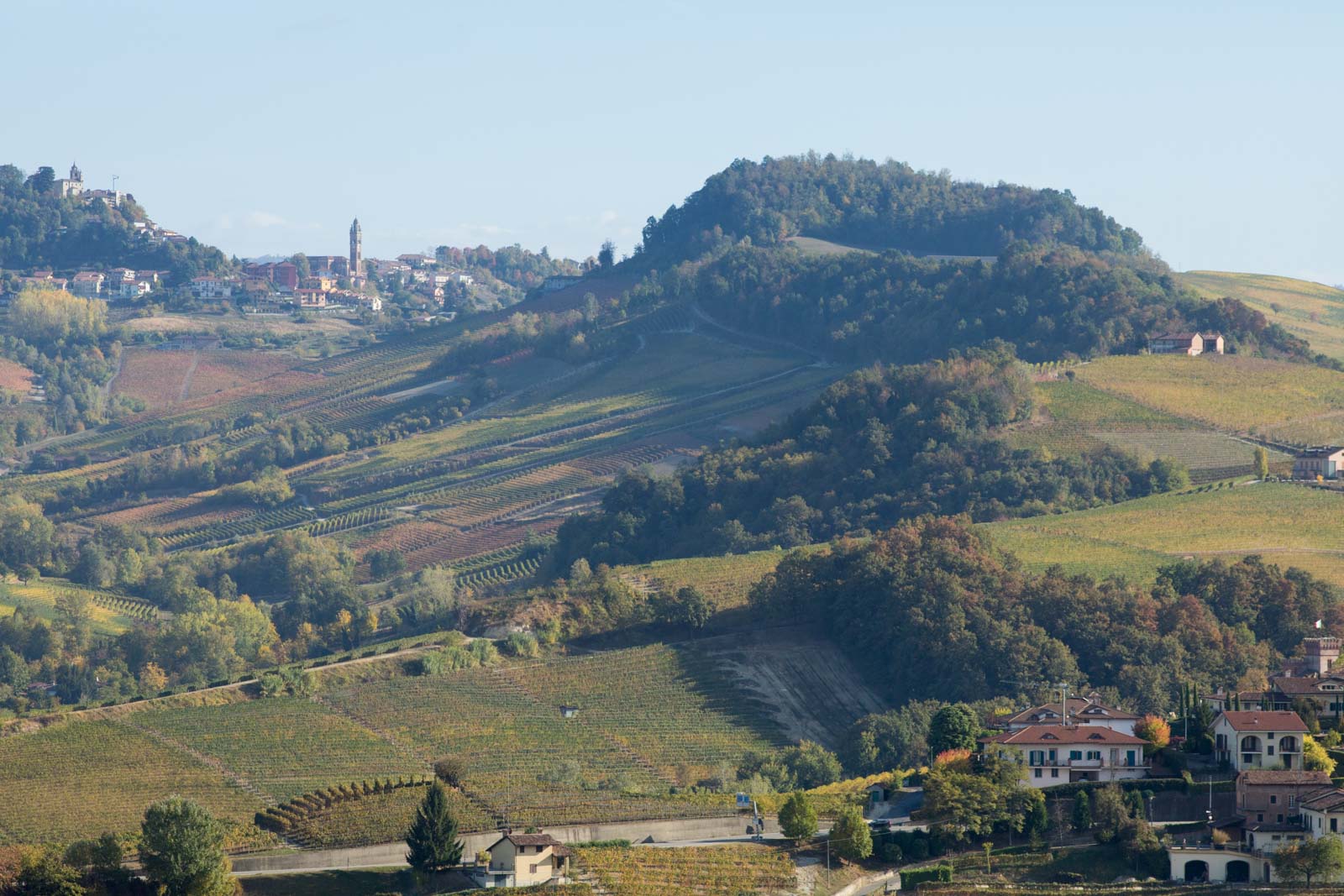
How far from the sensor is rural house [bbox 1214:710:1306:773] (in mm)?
58000

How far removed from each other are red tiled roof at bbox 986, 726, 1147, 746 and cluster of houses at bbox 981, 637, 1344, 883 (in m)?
0.02

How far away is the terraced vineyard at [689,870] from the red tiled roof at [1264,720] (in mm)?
13328

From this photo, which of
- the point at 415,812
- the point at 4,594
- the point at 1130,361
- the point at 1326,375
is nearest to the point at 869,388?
the point at 1130,361

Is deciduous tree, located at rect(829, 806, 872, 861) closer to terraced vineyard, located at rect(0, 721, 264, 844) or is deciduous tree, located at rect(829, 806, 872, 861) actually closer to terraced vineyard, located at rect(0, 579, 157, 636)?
→ terraced vineyard, located at rect(0, 721, 264, 844)

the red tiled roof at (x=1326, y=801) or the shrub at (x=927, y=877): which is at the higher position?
the red tiled roof at (x=1326, y=801)

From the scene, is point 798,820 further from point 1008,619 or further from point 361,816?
point 1008,619

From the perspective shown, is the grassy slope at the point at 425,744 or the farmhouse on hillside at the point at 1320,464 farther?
the farmhouse on hillside at the point at 1320,464

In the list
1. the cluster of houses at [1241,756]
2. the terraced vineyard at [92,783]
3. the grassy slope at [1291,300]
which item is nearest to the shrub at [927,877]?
the cluster of houses at [1241,756]

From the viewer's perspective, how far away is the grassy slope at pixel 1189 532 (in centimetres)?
8994

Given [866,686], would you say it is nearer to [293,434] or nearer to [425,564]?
[425,564]

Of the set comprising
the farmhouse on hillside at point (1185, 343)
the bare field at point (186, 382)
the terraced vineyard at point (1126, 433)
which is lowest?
the bare field at point (186, 382)

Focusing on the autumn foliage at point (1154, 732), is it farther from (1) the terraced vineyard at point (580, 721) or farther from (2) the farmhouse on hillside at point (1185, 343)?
(2) the farmhouse on hillside at point (1185, 343)

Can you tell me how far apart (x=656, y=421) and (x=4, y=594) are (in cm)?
4602

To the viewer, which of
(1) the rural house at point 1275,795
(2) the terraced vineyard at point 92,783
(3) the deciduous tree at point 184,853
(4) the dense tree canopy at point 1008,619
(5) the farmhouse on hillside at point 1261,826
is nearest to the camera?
(3) the deciduous tree at point 184,853
